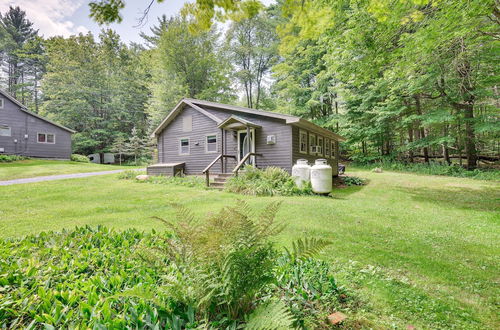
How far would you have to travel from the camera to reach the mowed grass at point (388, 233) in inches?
81.0

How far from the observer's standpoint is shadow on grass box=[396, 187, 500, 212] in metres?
6.76

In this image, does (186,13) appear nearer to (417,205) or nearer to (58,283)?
(58,283)

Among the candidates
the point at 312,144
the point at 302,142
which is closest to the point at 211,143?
the point at 302,142

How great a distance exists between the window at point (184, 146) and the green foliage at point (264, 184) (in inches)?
213

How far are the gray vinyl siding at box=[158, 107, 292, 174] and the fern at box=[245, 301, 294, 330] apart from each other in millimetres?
9210

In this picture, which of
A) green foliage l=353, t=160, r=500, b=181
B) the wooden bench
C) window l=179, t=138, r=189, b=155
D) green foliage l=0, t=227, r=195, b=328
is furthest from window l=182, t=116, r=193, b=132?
green foliage l=353, t=160, r=500, b=181

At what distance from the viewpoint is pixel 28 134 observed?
1919cm

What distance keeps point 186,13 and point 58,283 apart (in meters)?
2.86

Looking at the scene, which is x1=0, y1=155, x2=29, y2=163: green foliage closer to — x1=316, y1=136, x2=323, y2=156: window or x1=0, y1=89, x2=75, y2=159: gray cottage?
x1=0, y1=89, x2=75, y2=159: gray cottage

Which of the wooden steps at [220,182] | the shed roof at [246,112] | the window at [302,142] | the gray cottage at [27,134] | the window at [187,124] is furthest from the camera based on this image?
the gray cottage at [27,134]

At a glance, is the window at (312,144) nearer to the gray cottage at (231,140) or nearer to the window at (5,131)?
the gray cottage at (231,140)

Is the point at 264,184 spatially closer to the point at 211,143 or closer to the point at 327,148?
the point at 211,143

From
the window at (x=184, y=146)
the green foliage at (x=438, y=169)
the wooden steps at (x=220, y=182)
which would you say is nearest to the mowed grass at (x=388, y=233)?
the wooden steps at (x=220, y=182)

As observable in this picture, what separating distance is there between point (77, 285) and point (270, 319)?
5.52 feet
